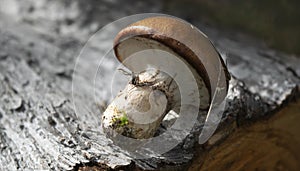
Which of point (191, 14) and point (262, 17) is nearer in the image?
point (191, 14)

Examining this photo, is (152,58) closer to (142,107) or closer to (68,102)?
(142,107)

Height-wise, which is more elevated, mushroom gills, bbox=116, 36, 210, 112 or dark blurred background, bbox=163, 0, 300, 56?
dark blurred background, bbox=163, 0, 300, 56

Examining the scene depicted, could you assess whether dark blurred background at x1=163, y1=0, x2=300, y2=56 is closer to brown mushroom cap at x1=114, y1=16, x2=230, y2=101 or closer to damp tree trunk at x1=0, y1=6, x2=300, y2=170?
damp tree trunk at x1=0, y1=6, x2=300, y2=170

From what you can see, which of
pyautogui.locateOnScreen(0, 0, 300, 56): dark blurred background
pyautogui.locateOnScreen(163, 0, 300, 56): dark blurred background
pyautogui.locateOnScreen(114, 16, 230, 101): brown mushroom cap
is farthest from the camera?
pyautogui.locateOnScreen(163, 0, 300, 56): dark blurred background

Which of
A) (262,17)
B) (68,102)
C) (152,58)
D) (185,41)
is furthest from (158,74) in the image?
(262,17)

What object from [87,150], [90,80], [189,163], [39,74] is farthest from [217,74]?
[39,74]

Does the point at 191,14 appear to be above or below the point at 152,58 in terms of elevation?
above

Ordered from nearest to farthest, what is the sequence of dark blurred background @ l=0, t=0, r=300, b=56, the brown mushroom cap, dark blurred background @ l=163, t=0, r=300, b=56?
the brown mushroom cap, dark blurred background @ l=0, t=0, r=300, b=56, dark blurred background @ l=163, t=0, r=300, b=56

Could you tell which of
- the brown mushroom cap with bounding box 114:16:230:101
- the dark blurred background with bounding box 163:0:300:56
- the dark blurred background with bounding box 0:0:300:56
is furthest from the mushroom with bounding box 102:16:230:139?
the dark blurred background with bounding box 163:0:300:56
